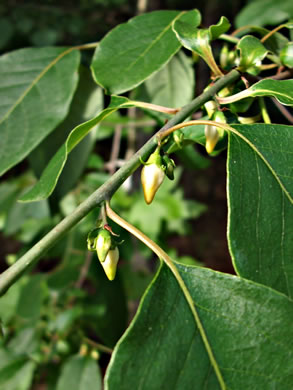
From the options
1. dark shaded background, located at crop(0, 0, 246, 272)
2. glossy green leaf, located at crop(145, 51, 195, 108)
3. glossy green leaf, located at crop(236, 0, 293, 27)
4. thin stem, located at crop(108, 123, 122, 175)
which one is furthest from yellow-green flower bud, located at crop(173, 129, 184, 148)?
thin stem, located at crop(108, 123, 122, 175)

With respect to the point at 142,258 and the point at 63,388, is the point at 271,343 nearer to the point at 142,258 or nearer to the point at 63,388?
the point at 63,388

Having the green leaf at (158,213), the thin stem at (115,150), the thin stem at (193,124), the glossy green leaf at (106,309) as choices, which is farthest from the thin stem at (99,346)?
the thin stem at (193,124)

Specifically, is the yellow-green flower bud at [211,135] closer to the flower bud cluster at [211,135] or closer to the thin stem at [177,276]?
the flower bud cluster at [211,135]

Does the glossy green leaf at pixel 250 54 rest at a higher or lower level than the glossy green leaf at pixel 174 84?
higher

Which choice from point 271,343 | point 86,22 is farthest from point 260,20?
point 86,22

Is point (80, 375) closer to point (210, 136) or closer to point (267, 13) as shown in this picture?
point (210, 136)

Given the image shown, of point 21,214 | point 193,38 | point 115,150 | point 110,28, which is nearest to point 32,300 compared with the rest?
point 21,214
